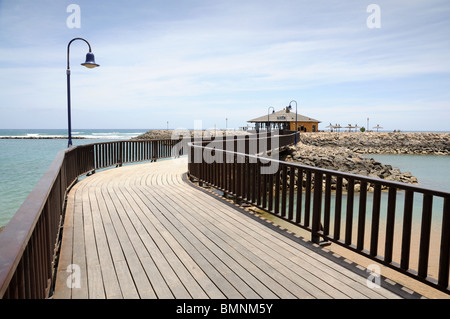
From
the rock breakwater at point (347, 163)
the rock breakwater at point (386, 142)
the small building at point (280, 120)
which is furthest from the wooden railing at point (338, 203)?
the rock breakwater at point (386, 142)

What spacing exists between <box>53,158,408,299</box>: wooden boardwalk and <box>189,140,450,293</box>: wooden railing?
35 cm

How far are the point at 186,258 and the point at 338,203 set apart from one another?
1954 millimetres

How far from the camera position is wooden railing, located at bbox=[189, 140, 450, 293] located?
9.53 ft

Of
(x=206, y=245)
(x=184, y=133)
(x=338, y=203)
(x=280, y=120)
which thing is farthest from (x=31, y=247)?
(x=280, y=120)

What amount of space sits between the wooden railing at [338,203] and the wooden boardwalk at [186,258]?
1.13ft

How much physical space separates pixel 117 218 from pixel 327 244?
131 inches

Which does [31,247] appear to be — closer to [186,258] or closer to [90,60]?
[186,258]

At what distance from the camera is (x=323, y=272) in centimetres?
332

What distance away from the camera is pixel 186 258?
360 centimetres

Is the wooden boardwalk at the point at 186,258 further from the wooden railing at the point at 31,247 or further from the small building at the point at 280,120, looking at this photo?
the small building at the point at 280,120

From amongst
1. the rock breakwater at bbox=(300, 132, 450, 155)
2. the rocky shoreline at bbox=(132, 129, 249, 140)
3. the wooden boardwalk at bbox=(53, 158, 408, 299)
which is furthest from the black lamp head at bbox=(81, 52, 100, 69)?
the rock breakwater at bbox=(300, 132, 450, 155)

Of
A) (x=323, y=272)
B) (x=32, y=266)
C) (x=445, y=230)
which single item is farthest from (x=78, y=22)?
(x=445, y=230)

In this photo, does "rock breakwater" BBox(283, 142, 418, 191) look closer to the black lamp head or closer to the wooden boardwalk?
the black lamp head

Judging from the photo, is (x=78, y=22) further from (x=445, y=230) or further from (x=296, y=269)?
(x=445, y=230)
